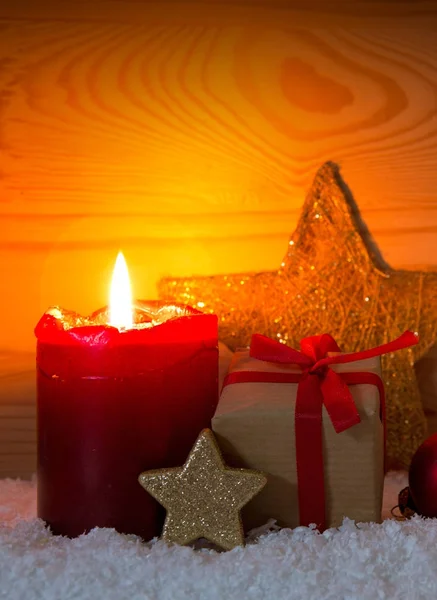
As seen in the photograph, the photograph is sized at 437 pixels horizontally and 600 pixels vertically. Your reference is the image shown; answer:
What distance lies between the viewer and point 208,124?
1025 mm

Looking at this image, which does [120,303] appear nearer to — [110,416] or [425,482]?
[110,416]

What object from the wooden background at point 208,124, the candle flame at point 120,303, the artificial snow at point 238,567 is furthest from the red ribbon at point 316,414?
the wooden background at point 208,124

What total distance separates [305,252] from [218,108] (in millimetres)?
244

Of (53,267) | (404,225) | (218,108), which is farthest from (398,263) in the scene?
(53,267)

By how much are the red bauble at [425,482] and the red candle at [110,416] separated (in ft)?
0.81

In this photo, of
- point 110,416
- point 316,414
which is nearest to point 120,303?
point 110,416

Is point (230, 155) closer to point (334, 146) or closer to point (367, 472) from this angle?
point (334, 146)

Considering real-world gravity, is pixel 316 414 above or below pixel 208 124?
below

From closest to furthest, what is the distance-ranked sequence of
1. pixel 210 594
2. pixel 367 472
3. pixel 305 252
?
pixel 210 594 → pixel 367 472 → pixel 305 252

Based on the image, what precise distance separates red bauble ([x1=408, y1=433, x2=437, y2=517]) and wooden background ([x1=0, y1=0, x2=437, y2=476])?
13.0 inches

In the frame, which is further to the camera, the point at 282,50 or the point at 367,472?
the point at 282,50

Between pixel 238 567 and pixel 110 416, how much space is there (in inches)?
7.5

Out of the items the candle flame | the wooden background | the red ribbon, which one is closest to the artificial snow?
the red ribbon

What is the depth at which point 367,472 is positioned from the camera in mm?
687
